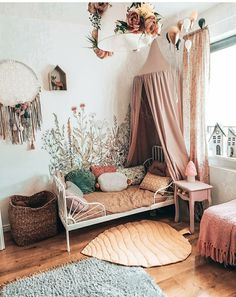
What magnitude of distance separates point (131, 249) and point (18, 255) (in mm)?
1232

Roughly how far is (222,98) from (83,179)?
211 cm

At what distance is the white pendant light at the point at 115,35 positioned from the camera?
1.58m

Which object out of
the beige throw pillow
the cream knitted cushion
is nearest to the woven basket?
the cream knitted cushion

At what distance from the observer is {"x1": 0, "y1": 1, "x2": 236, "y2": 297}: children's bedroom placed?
2414 millimetres

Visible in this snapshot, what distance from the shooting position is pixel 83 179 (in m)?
3.40

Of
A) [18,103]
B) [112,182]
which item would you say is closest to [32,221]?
[112,182]

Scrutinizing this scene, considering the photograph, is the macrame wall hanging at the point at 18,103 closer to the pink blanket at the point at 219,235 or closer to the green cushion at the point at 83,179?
the green cushion at the point at 83,179

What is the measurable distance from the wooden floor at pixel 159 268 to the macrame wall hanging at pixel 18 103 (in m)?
1.29

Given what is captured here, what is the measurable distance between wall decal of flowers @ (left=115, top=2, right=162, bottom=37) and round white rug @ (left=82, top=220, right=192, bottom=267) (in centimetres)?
204

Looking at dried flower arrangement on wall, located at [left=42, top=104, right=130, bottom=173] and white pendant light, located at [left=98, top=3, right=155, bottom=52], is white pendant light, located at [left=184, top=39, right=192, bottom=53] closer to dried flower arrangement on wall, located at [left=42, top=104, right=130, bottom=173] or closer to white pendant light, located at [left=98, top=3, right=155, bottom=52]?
dried flower arrangement on wall, located at [left=42, top=104, right=130, bottom=173]

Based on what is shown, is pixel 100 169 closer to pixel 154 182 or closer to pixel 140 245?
pixel 154 182

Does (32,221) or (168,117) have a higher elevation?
(168,117)

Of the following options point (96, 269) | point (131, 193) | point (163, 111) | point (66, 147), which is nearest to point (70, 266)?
point (96, 269)

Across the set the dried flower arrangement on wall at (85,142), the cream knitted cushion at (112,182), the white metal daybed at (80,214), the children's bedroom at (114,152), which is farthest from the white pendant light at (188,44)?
the white metal daybed at (80,214)
